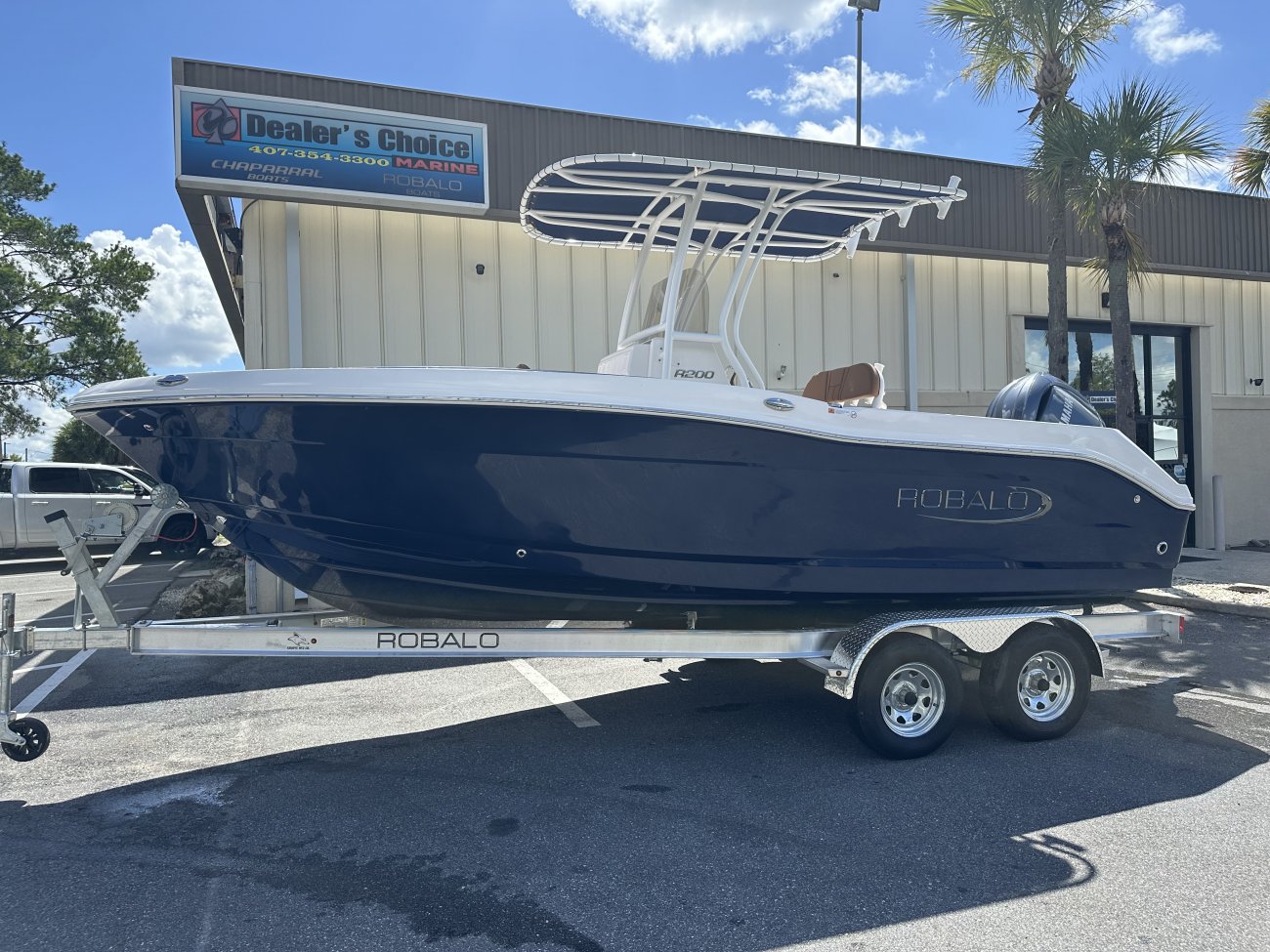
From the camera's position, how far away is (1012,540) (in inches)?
195

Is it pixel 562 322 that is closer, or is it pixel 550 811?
pixel 550 811

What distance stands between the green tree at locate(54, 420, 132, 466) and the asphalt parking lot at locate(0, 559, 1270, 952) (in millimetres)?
38158

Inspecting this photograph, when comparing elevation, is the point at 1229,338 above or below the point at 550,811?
above

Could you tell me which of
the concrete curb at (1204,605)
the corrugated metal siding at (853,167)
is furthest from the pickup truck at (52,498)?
the concrete curb at (1204,605)

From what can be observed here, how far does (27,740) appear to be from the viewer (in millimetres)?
4102

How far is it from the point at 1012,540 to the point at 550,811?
2831mm

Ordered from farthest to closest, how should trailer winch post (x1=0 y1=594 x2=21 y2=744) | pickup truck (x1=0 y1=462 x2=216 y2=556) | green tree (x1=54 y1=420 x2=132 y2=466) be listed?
green tree (x1=54 y1=420 x2=132 y2=466)
pickup truck (x1=0 y1=462 x2=216 y2=556)
trailer winch post (x1=0 y1=594 x2=21 y2=744)

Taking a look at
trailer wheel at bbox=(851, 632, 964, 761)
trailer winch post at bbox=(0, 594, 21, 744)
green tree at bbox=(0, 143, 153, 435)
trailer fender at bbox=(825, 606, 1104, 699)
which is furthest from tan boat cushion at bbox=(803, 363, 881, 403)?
green tree at bbox=(0, 143, 153, 435)

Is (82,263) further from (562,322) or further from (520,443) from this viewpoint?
(520,443)

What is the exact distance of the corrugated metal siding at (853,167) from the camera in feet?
28.8

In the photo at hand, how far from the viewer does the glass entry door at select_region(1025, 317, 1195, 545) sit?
43.2 feet

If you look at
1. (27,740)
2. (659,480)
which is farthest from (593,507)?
(27,740)

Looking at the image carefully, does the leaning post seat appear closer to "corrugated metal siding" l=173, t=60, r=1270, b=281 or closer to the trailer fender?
the trailer fender

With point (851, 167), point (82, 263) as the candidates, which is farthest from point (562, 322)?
point (82, 263)
